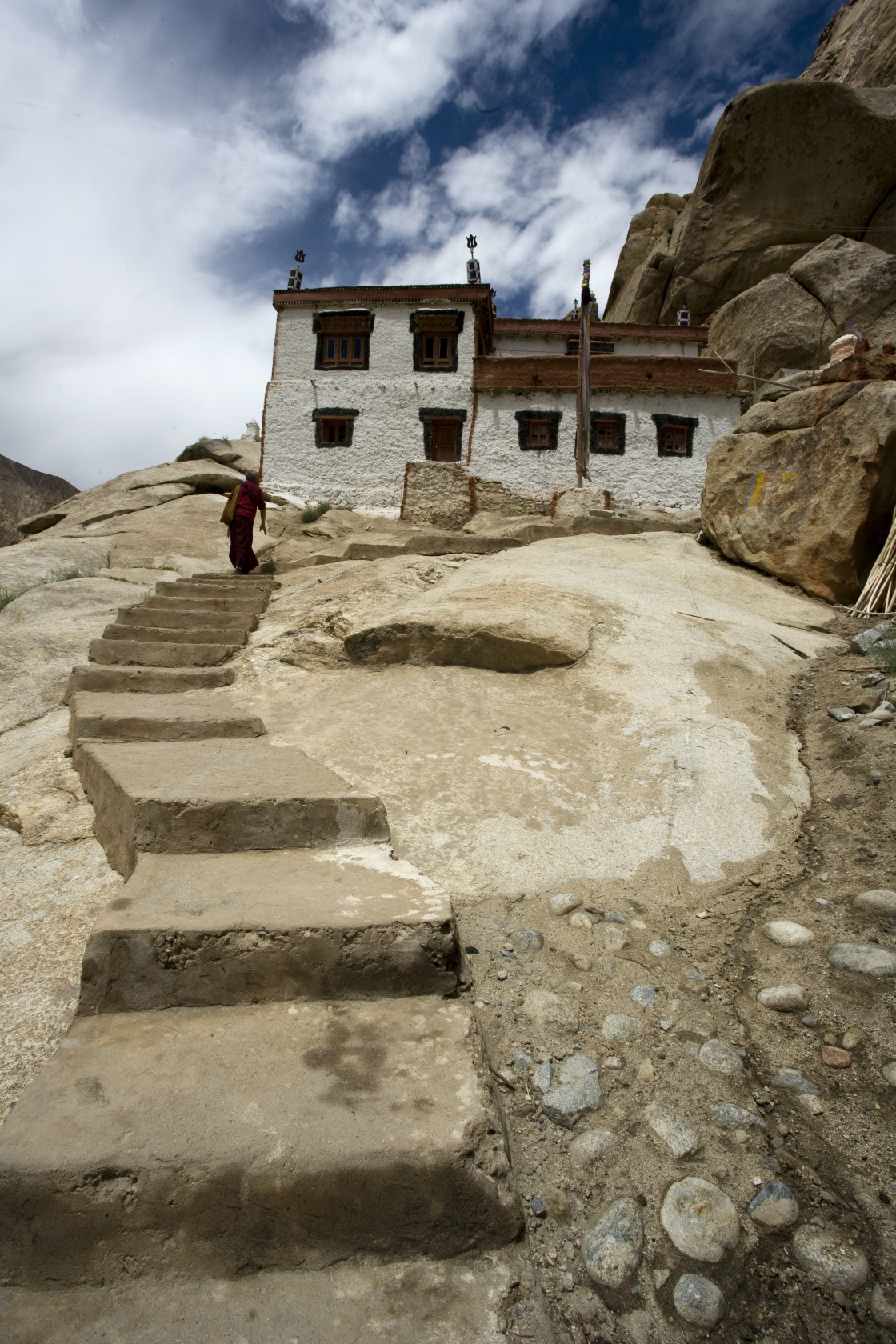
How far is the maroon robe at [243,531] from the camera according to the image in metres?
8.30

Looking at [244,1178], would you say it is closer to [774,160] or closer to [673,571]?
[673,571]

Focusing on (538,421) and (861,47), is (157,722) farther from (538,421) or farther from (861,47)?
(861,47)

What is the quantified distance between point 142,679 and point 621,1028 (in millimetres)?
3780

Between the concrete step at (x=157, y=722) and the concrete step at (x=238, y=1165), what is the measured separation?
6.70ft

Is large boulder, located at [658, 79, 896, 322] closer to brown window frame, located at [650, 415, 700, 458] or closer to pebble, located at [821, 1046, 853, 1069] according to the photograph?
brown window frame, located at [650, 415, 700, 458]

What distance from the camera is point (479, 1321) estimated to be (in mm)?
1175

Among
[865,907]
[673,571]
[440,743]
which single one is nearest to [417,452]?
[673,571]

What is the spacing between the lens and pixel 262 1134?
51.0 inches

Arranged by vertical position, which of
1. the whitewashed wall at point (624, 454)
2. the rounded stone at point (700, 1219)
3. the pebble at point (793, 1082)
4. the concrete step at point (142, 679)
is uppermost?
the whitewashed wall at point (624, 454)

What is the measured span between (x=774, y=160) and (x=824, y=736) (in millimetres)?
27950

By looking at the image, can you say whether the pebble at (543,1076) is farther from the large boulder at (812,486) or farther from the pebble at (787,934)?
the large boulder at (812,486)

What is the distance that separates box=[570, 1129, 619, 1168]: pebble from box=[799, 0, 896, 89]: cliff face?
33.2 meters

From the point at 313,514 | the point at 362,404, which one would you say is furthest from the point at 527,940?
the point at 362,404

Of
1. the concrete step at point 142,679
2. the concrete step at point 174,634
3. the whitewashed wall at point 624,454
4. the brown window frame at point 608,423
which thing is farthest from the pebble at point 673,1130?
the brown window frame at point 608,423
